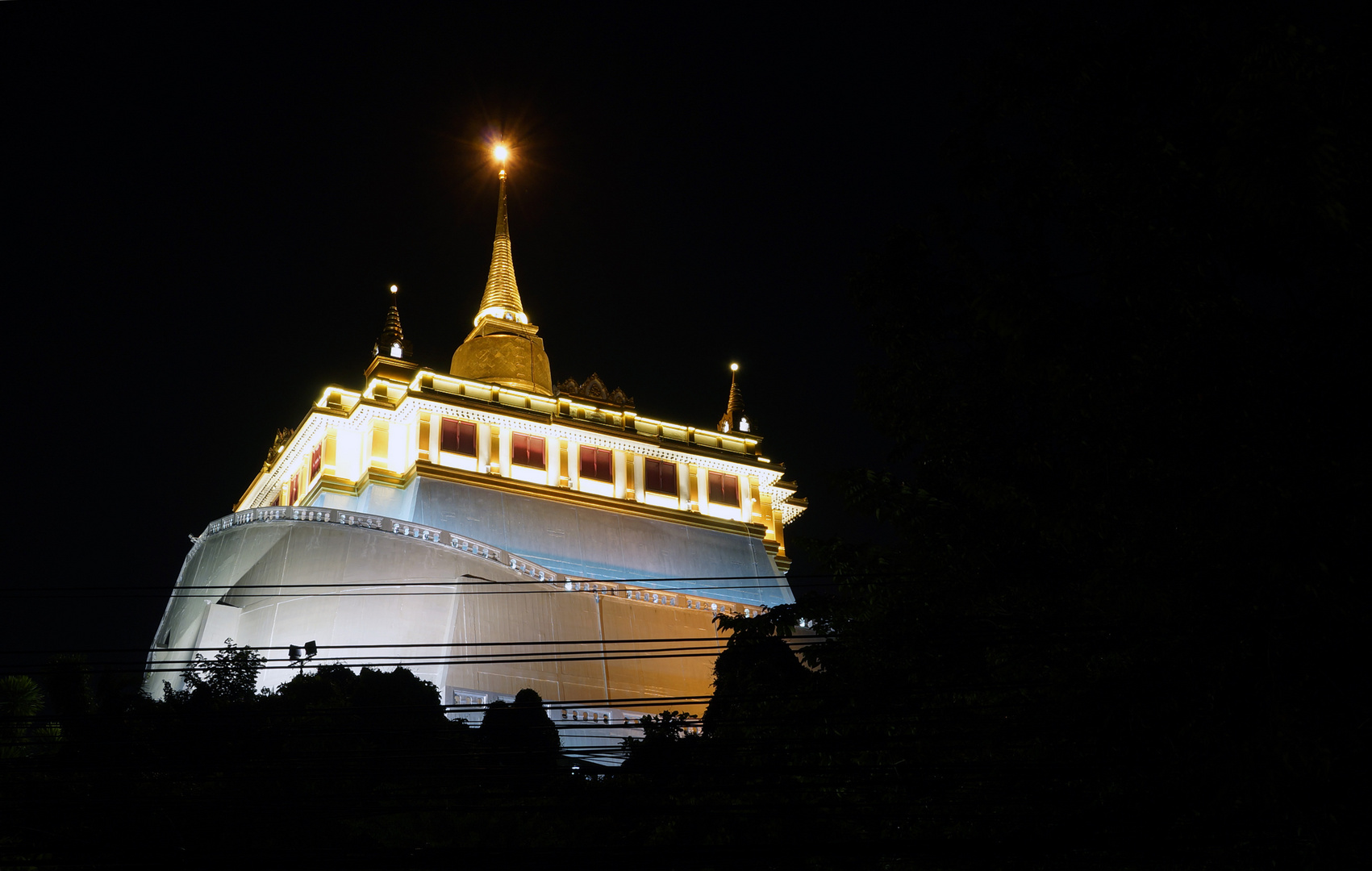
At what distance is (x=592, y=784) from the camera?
24.1 meters

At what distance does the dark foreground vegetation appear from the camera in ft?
39.8

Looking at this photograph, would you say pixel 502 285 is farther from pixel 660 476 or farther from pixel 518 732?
pixel 518 732

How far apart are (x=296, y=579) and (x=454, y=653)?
201 inches

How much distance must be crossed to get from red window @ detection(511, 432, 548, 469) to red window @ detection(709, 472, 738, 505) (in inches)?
259

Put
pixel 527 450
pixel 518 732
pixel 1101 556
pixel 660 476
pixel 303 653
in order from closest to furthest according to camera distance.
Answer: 1. pixel 1101 556
2. pixel 518 732
3. pixel 303 653
4. pixel 527 450
5. pixel 660 476

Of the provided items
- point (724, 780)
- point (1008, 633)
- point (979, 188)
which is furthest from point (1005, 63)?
point (724, 780)

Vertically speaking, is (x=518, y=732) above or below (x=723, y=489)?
below

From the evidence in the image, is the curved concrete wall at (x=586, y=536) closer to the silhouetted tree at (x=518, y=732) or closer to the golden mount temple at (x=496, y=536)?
the golden mount temple at (x=496, y=536)

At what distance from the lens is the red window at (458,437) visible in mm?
46125

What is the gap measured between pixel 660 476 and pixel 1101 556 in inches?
1354

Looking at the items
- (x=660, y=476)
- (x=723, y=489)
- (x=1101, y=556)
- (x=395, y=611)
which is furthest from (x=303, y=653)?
(x=1101, y=556)

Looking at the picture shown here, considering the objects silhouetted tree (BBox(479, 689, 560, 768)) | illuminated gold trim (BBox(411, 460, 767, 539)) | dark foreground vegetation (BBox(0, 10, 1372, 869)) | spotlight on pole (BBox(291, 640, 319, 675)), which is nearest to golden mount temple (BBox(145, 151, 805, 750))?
illuminated gold trim (BBox(411, 460, 767, 539))

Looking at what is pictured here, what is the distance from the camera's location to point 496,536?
146 feet

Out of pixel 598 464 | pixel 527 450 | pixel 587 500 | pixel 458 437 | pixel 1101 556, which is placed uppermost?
pixel 458 437
